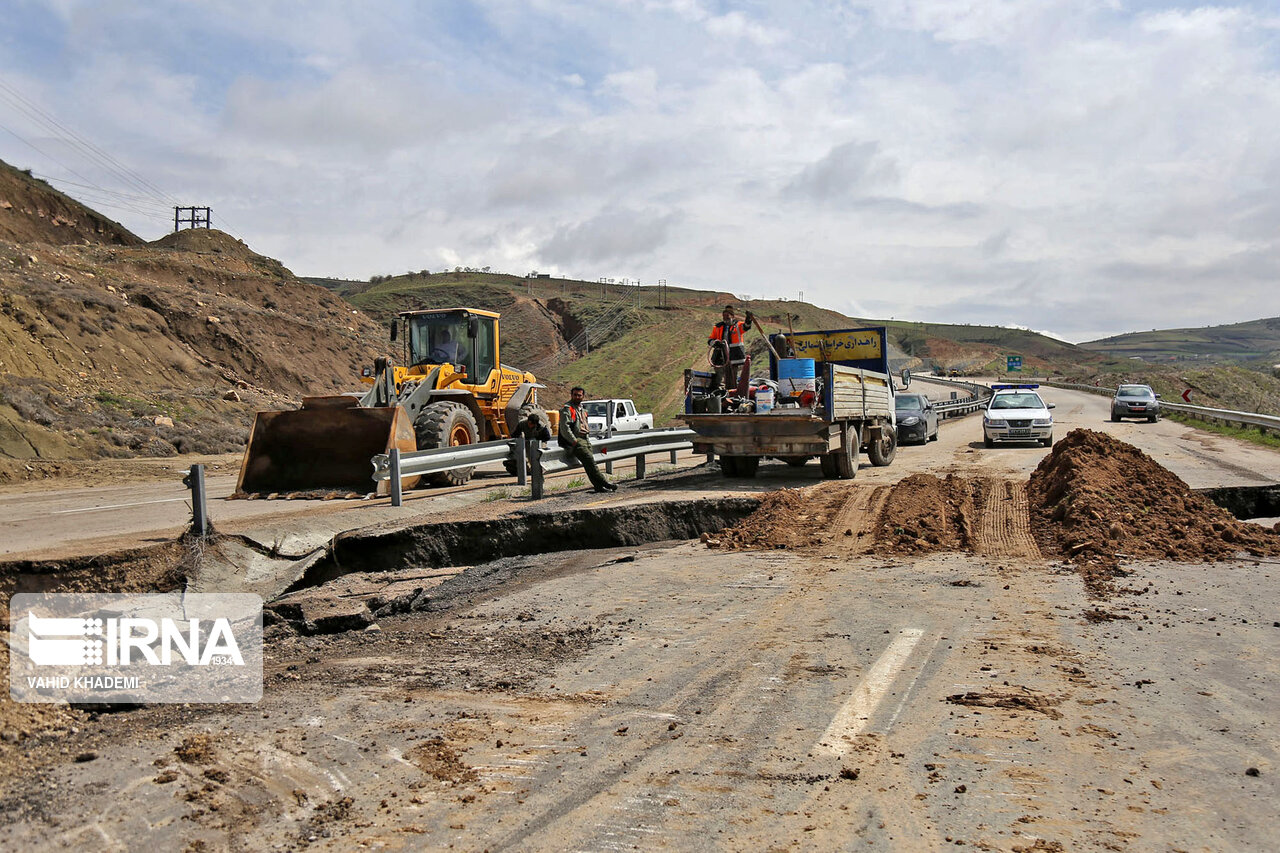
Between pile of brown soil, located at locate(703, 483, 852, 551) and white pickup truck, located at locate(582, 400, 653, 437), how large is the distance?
1515cm

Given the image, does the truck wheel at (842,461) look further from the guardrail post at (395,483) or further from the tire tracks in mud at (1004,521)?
the guardrail post at (395,483)

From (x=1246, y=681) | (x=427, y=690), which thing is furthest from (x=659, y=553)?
(x=1246, y=681)

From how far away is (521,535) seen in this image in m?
10.6

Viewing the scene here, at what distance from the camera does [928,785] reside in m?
3.71

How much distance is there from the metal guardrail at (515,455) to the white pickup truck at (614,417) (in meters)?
10.5

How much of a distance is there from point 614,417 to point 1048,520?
19.3m

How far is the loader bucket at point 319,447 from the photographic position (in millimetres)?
13453

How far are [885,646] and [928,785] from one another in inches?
Result: 81.7

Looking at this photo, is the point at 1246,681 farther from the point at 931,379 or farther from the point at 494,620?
the point at 931,379

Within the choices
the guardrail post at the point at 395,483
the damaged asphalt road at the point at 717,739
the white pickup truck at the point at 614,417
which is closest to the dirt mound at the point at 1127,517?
the damaged asphalt road at the point at 717,739

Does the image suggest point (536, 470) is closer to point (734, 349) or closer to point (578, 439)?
point (578, 439)

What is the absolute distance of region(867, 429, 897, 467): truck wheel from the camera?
18078 mm

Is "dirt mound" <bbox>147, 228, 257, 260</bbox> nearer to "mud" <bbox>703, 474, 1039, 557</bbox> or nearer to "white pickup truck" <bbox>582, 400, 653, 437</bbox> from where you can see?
"white pickup truck" <bbox>582, 400, 653, 437</bbox>

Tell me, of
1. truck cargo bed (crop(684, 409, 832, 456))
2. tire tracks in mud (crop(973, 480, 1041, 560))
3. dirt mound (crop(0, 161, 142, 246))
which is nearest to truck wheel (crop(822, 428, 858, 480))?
truck cargo bed (crop(684, 409, 832, 456))
